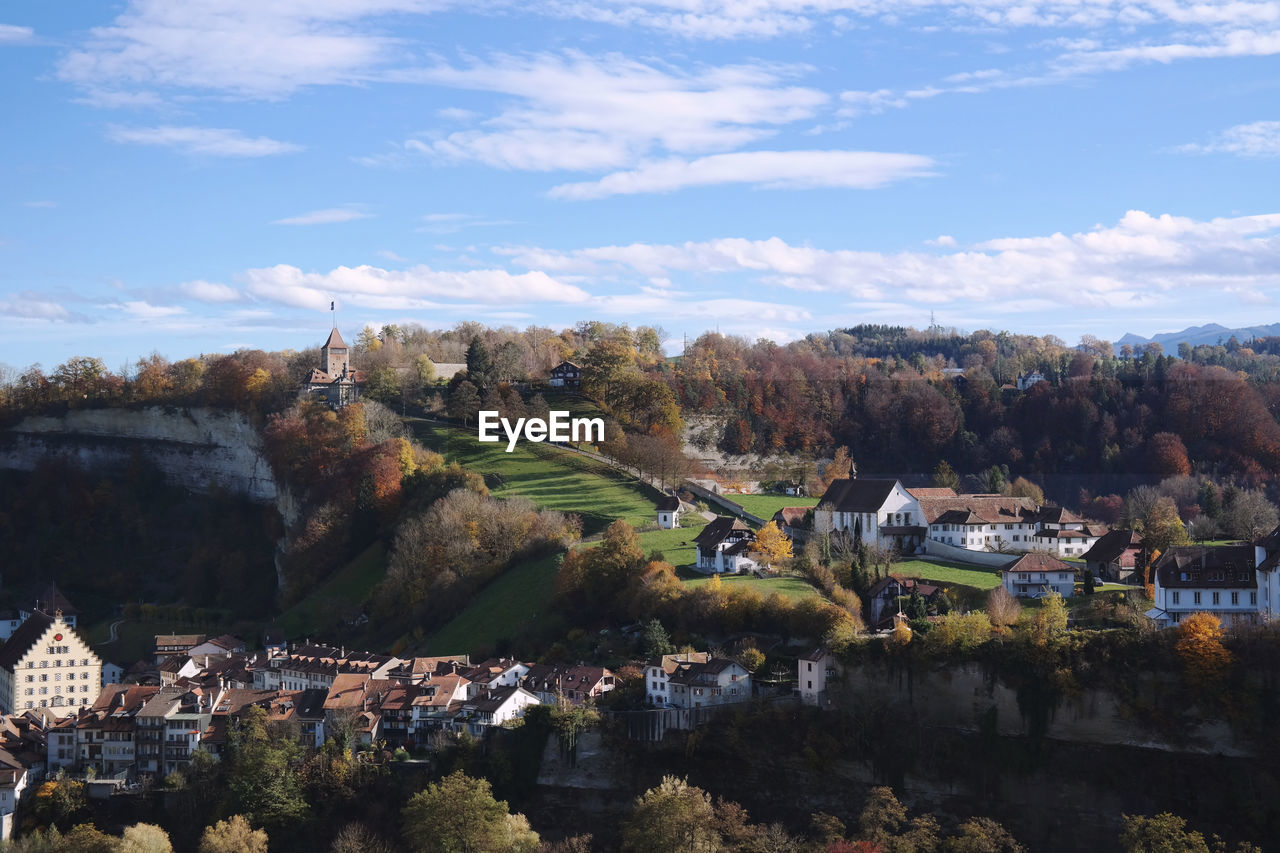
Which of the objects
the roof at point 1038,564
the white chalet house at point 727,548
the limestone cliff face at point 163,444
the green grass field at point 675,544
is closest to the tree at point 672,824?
the roof at point 1038,564

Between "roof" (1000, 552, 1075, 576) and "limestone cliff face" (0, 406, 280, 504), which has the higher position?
"limestone cliff face" (0, 406, 280, 504)

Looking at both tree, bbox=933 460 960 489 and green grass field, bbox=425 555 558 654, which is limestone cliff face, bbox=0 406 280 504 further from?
tree, bbox=933 460 960 489

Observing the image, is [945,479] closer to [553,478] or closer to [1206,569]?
[553,478]

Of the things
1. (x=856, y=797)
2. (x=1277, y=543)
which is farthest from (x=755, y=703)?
(x=1277, y=543)

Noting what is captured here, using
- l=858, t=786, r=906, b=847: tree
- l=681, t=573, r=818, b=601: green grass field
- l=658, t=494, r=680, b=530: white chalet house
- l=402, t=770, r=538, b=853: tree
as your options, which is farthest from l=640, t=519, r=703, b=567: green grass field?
l=858, t=786, r=906, b=847: tree

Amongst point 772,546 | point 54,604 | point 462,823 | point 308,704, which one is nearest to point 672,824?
point 462,823

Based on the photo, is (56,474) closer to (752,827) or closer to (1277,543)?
(752,827)
